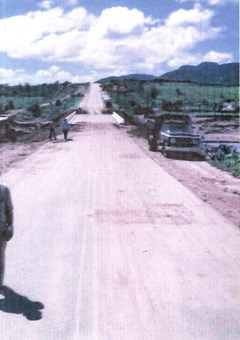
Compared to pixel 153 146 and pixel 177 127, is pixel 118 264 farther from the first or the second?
pixel 153 146

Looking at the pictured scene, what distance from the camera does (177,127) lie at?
75.2 feet

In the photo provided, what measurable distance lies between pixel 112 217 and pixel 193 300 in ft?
14.5

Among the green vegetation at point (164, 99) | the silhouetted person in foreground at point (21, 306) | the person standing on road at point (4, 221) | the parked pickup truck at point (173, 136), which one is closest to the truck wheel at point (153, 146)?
the parked pickup truck at point (173, 136)

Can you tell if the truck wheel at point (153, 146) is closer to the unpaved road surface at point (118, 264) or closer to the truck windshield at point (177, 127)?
the truck windshield at point (177, 127)

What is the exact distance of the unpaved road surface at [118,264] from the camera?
5.59 metres

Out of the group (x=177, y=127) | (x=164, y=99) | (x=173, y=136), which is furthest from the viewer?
(x=164, y=99)

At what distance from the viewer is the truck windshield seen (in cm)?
2269

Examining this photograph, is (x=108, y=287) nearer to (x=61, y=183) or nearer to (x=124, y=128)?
(x=61, y=183)

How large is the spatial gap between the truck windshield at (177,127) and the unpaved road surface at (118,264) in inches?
341

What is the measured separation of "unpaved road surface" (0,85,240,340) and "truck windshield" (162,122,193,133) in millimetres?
8663

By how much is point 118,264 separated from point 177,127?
16210 millimetres

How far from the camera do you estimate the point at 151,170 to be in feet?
56.1

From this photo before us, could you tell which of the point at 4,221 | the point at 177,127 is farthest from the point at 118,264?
the point at 177,127

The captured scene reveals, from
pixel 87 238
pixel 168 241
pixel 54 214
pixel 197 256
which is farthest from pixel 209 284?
pixel 54 214
